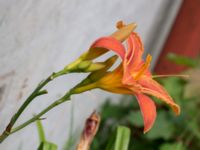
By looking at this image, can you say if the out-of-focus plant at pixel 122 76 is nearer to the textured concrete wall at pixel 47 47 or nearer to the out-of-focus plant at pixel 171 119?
the textured concrete wall at pixel 47 47

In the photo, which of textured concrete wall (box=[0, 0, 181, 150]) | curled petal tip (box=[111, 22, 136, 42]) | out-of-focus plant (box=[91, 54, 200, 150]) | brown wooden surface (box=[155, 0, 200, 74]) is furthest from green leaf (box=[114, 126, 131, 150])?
brown wooden surface (box=[155, 0, 200, 74])

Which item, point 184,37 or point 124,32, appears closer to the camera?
point 124,32

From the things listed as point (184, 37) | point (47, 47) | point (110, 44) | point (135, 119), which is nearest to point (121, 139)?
point (47, 47)

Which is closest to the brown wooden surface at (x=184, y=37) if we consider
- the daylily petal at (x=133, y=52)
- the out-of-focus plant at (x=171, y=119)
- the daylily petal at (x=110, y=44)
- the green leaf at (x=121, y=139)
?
the out-of-focus plant at (x=171, y=119)

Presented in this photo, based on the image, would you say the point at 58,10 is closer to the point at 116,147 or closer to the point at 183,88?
the point at 116,147

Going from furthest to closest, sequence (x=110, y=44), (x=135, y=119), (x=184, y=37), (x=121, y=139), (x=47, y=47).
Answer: (x=184, y=37)
(x=135, y=119)
(x=47, y=47)
(x=121, y=139)
(x=110, y=44)

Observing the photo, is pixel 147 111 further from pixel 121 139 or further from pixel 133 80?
pixel 121 139
